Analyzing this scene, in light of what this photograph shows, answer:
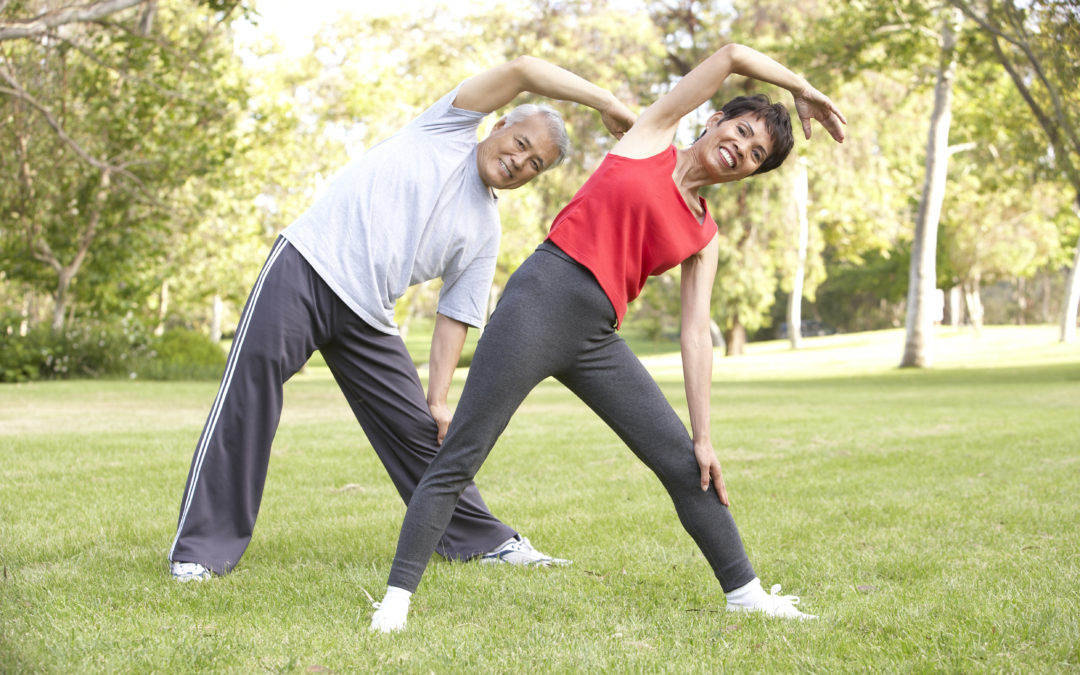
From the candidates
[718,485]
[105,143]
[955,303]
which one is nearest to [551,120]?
[718,485]

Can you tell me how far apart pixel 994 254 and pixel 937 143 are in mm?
16192

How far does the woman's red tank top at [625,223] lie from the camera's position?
10.9 feet

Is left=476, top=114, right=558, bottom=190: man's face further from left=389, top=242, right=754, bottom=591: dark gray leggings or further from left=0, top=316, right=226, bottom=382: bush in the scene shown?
left=0, top=316, right=226, bottom=382: bush

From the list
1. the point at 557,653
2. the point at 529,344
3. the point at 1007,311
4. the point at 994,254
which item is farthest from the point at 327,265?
the point at 1007,311

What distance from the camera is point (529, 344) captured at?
337 centimetres

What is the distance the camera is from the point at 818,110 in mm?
3549

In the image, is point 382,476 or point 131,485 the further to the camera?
point 382,476

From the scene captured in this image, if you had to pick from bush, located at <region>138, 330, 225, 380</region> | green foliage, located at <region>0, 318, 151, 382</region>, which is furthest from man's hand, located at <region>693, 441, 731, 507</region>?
bush, located at <region>138, 330, 225, 380</region>

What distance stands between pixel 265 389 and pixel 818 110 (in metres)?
2.36

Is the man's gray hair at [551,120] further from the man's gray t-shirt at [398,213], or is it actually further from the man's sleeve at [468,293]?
the man's sleeve at [468,293]

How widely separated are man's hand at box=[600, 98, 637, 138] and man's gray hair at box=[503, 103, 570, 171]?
0.17 meters

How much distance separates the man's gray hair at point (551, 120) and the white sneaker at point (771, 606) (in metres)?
1.74

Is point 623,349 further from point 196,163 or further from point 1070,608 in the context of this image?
point 196,163

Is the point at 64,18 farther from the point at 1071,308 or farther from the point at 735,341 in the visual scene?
the point at 1071,308
